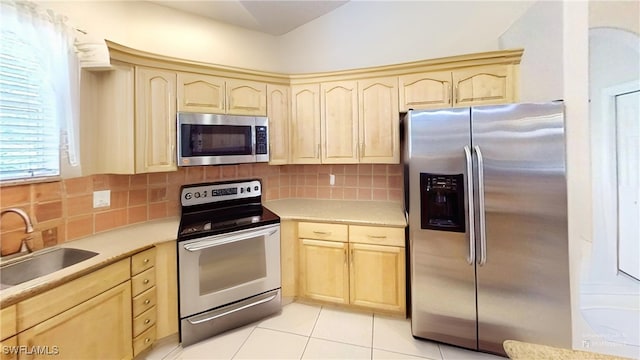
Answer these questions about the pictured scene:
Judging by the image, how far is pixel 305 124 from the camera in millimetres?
2686

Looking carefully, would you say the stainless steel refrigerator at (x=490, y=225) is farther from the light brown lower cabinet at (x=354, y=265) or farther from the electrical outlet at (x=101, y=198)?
the electrical outlet at (x=101, y=198)

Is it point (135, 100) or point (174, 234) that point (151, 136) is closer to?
point (135, 100)

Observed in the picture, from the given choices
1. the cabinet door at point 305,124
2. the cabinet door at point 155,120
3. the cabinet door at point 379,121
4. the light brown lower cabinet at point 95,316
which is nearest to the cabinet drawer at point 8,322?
the light brown lower cabinet at point 95,316

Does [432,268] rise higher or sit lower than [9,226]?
lower

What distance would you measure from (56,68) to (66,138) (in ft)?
1.42

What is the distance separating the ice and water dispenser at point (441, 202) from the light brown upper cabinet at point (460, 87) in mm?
824

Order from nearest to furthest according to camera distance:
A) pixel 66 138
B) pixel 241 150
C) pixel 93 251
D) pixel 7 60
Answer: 1. pixel 7 60
2. pixel 93 251
3. pixel 66 138
4. pixel 241 150

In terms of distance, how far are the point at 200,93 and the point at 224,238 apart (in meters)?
1.22

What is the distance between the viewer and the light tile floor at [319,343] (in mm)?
1816

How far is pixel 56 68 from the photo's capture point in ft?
5.35

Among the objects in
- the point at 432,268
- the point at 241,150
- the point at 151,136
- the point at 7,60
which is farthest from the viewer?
the point at 241,150

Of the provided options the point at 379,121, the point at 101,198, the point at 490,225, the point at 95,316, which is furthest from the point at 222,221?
the point at 490,225

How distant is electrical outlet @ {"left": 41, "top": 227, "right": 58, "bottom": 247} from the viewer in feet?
5.32

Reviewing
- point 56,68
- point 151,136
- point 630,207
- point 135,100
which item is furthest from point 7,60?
point 630,207
